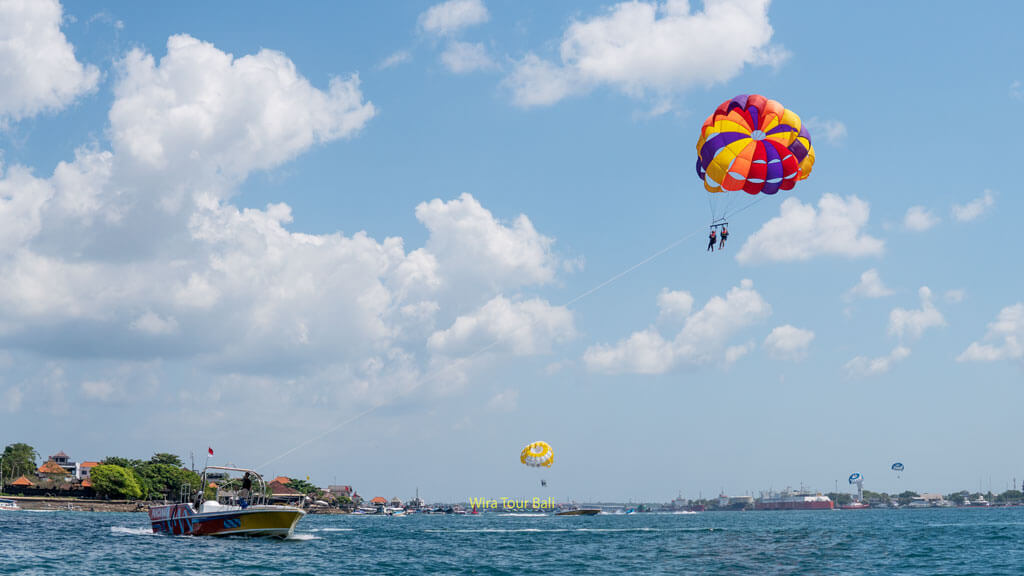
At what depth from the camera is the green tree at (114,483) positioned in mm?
131125

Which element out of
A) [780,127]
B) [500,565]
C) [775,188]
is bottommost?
[500,565]

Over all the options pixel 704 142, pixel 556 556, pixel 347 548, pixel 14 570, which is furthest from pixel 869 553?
pixel 14 570

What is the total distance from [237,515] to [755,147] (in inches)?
1151

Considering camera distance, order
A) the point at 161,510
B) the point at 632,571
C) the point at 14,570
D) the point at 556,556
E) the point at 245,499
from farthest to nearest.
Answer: the point at 161,510 → the point at 245,499 → the point at 556,556 → the point at 632,571 → the point at 14,570

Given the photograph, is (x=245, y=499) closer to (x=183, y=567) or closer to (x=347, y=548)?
(x=347, y=548)

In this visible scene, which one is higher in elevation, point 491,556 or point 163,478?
point 163,478

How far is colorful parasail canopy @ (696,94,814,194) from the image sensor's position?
123ft

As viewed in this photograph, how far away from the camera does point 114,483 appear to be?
13188 cm

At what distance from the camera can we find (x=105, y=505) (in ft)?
422

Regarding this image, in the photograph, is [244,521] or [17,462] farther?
[17,462]

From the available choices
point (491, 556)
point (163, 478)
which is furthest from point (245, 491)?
point (163, 478)

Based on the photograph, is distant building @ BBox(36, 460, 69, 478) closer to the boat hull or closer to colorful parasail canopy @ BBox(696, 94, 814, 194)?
the boat hull

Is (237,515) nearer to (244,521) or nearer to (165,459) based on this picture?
(244,521)

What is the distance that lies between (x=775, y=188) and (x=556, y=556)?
63.4 feet
